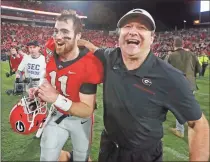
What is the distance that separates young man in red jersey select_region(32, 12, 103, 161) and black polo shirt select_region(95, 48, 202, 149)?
5cm

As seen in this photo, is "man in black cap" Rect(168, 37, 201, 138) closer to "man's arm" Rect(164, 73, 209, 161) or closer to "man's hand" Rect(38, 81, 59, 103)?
"man's arm" Rect(164, 73, 209, 161)

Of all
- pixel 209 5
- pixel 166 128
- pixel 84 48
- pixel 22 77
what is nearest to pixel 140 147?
pixel 84 48

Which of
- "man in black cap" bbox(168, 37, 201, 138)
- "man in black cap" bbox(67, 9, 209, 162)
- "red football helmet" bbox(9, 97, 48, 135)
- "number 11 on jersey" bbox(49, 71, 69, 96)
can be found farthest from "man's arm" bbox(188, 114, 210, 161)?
"man in black cap" bbox(168, 37, 201, 138)

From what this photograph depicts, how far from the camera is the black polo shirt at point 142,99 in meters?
0.61

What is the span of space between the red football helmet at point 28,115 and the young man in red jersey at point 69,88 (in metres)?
0.06

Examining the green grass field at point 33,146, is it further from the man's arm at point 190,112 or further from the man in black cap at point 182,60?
the man's arm at point 190,112

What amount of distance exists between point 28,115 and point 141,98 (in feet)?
1.38

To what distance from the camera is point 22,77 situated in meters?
2.37

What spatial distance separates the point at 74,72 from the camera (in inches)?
29.6

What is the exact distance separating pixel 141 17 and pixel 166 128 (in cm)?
137

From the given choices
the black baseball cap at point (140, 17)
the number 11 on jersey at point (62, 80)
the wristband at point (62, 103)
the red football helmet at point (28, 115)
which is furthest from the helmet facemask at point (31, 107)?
the black baseball cap at point (140, 17)

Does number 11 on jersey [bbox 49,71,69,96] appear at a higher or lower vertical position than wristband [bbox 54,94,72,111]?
higher

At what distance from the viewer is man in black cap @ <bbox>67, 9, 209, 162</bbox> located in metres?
0.61

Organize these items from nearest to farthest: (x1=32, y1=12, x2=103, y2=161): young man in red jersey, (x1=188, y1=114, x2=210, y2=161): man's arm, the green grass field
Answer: (x1=188, y1=114, x2=210, y2=161): man's arm, (x1=32, y1=12, x2=103, y2=161): young man in red jersey, the green grass field
